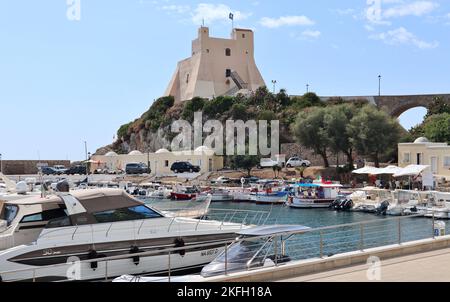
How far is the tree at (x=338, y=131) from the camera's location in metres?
56.3

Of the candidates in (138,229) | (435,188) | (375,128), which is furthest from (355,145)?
(138,229)

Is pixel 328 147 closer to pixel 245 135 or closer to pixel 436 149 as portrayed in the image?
pixel 436 149

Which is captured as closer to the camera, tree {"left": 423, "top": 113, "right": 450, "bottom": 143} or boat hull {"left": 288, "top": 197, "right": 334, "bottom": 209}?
boat hull {"left": 288, "top": 197, "right": 334, "bottom": 209}

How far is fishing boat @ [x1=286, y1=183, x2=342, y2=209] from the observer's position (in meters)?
43.8

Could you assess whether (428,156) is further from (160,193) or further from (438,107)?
(160,193)

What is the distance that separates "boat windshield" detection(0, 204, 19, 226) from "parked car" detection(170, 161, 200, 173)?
51.6 metres

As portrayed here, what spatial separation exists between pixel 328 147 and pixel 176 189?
57.5ft

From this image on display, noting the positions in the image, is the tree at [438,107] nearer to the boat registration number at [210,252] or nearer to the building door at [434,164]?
the building door at [434,164]

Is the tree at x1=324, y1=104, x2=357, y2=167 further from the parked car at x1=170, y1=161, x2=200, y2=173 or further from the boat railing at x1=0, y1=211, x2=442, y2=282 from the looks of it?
the boat railing at x1=0, y1=211, x2=442, y2=282

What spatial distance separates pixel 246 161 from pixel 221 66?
1336 inches

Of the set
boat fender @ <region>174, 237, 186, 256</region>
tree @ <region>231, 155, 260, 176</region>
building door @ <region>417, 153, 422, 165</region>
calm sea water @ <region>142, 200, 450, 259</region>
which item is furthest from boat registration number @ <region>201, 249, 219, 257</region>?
tree @ <region>231, 155, 260, 176</region>

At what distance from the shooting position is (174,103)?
95375 millimetres

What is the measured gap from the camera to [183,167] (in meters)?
68.2
